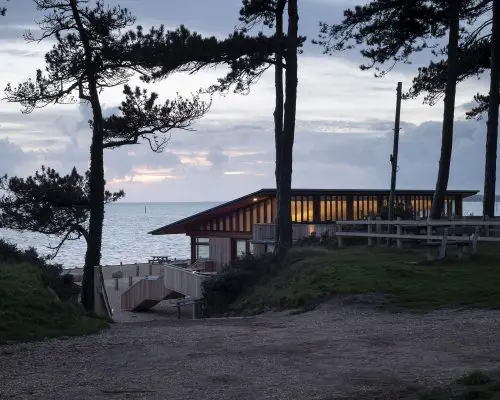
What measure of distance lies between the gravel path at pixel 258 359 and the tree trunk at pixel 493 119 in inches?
643

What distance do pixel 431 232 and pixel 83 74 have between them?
46.4 ft

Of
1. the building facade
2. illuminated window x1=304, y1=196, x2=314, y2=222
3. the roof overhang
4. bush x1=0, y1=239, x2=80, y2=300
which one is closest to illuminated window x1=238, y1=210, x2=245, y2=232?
the building facade

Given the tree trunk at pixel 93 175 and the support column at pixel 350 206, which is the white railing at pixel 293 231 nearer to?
the tree trunk at pixel 93 175

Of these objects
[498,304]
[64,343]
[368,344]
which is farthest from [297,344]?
[498,304]

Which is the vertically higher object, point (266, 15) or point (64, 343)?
point (266, 15)

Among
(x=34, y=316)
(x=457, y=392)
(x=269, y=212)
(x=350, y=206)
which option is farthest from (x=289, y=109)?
(x=350, y=206)

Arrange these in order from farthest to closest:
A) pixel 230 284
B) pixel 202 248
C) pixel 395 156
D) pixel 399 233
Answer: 1. pixel 202 248
2. pixel 395 156
3. pixel 230 284
4. pixel 399 233

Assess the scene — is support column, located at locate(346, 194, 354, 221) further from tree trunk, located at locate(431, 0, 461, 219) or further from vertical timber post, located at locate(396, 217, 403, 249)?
vertical timber post, located at locate(396, 217, 403, 249)

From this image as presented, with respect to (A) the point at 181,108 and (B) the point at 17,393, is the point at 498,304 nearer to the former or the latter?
(B) the point at 17,393

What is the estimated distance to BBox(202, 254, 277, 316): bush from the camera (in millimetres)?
25906

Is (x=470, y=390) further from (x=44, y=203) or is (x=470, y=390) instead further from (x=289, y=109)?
(x=44, y=203)

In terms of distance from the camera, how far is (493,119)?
30203 mm

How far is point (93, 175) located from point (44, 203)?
2774 mm

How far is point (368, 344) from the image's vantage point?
1226cm
